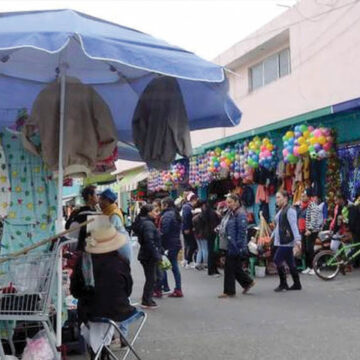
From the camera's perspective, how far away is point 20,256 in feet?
14.6

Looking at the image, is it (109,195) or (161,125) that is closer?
(161,125)

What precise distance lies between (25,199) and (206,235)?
8316mm

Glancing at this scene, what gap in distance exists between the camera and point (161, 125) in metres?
5.88

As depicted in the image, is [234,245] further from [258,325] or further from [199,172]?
[199,172]

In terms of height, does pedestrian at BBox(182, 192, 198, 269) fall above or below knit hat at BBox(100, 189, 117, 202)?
below

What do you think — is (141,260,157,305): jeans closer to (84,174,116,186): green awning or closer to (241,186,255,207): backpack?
(84,174,116,186): green awning

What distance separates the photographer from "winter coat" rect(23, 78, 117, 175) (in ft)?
16.4

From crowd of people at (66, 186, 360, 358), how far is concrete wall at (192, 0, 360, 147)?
2851 millimetres

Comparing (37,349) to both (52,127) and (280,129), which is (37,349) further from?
(280,129)

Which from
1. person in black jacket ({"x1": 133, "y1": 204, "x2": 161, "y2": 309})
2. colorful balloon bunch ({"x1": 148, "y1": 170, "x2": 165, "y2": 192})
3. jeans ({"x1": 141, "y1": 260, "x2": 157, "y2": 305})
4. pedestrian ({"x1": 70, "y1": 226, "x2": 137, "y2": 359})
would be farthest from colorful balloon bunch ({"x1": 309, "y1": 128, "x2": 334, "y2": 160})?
colorful balloon bunch ({"x1": 148, "y1": 170, "x2": 165, "y2": 192})

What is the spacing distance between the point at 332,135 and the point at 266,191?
3522 mm

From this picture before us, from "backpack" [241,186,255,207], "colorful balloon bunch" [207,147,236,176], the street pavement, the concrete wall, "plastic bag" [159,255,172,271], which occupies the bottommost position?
the street pavement

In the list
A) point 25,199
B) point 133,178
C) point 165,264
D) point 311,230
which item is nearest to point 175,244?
point 165,264

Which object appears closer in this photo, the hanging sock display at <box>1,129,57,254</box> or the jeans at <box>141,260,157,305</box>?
the hanging sock display at <box>1,129,57,254</box>
